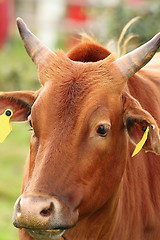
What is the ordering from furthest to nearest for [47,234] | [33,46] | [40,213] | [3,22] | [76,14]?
[76,14], [3,22], [33,46], [47,234], [40,213]

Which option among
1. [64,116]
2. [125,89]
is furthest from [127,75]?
[64,116]

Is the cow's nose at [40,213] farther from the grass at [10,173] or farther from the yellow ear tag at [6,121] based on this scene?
the grass at [10,173]

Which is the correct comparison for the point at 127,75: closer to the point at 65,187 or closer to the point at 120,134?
the point at 120,134

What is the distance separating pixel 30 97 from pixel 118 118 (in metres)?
0.80

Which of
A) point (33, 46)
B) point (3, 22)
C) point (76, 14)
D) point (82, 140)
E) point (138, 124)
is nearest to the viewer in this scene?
point (82, 140)

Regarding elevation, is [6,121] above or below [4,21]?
above

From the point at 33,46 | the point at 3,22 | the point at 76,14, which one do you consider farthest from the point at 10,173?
the point at 76,14

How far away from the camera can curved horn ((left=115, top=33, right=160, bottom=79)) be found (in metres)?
7.43

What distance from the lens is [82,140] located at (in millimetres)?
7129

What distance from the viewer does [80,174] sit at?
714 centimetres

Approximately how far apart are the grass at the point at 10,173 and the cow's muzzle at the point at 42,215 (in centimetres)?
429

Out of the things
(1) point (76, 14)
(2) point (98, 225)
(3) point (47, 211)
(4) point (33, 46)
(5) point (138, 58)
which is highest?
(5) point (138, 58)

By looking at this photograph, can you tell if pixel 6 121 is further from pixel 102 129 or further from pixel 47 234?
pixel 47 234

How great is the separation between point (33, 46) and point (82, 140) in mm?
1036
